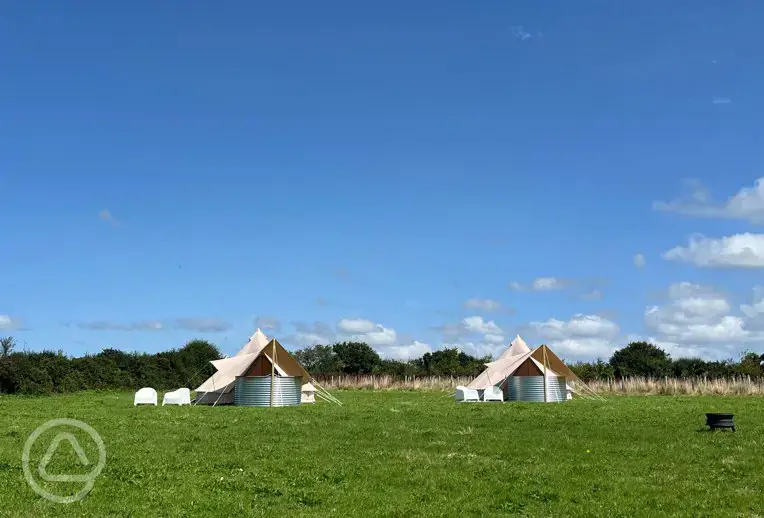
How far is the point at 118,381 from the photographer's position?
46.3 meters

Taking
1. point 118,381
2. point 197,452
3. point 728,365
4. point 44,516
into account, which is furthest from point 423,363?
point 44,516

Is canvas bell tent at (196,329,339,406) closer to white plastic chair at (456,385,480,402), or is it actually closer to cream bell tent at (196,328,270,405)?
cream bell tent at (196,328,270,405)

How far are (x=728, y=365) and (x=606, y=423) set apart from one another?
41.1 m

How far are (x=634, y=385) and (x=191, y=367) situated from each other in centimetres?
3040

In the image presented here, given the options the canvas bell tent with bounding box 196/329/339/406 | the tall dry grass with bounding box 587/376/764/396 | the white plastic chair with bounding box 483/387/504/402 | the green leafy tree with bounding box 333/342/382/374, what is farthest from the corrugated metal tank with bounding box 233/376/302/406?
the green leafy tree with bounding box 333/342/382/374

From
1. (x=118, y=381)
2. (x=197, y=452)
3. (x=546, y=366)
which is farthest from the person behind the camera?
(x=118, y=381)

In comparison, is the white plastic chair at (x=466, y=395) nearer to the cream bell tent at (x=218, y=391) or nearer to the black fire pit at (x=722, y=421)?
the cream bell tent at (x=218, y=391)

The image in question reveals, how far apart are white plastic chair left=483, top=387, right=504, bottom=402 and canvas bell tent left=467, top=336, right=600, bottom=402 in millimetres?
778

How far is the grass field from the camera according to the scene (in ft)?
32.8

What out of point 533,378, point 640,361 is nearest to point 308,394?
point 533,378

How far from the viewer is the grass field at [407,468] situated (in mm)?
10000

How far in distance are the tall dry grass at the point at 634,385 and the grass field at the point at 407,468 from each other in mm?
21182

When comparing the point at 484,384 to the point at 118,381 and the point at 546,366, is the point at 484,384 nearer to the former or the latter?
the point at 546,366
